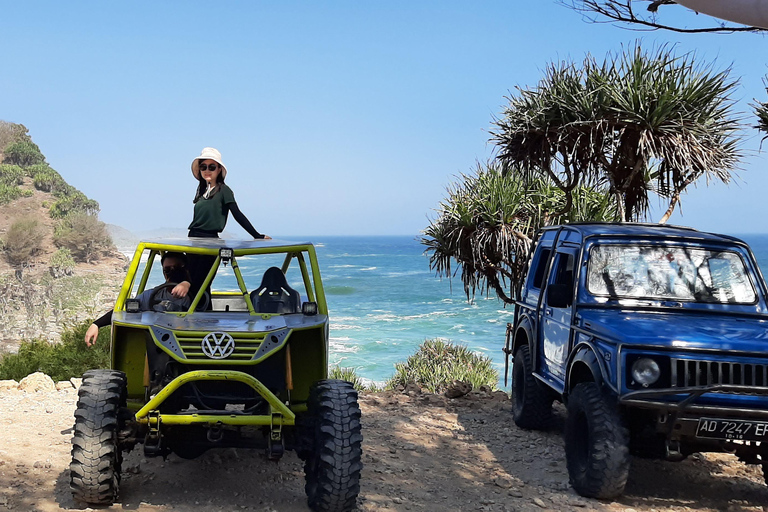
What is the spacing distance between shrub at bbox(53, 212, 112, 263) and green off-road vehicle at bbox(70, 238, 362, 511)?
46.8 m

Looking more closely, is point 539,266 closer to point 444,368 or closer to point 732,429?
point 732,429

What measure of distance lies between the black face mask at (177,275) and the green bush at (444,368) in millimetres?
11794

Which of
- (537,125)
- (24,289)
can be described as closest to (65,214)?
(24,289)

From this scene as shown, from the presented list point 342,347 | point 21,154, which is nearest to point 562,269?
point 342,347

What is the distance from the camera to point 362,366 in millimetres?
32562

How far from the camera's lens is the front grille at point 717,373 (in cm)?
495

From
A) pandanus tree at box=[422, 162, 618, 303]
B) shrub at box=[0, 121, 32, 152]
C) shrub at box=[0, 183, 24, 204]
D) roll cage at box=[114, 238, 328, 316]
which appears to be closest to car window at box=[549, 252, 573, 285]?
roll cage at box=[114, 238, 328, 316]

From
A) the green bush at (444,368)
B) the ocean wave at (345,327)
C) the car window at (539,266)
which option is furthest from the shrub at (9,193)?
the car window at (539,266)

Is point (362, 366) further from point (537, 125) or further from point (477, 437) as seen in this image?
point (477, 437)

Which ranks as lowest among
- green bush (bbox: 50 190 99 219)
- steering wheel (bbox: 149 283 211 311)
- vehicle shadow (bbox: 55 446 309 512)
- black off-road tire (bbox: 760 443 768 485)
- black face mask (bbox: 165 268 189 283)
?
vehicle shadow (bbox: 55 446 309 512)

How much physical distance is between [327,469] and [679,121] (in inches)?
331

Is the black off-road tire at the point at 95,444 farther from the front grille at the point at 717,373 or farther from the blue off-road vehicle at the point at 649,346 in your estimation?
the front grille at the point at 717,373

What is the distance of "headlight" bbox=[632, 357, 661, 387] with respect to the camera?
5.05 metres

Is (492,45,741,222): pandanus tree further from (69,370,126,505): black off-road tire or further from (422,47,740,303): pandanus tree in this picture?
(69,370,126,505): black off-road tire
